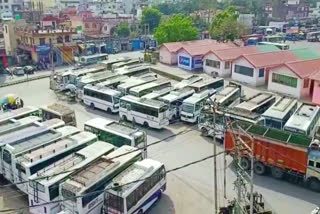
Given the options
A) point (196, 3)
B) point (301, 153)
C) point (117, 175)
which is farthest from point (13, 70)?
point (196, 3)

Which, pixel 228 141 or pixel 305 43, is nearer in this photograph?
pixel 228 141

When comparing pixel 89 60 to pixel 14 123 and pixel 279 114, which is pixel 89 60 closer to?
pixel 14 123

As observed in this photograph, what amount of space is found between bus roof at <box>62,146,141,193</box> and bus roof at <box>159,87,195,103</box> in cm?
735

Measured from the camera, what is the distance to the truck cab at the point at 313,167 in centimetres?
1368

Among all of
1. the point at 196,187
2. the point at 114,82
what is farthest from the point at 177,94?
the point at 196,187

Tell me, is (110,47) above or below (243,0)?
below

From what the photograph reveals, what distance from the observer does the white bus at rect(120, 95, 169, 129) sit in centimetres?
1989

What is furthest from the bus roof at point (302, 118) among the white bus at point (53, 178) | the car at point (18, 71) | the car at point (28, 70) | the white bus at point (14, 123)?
the car at point (18, 71)

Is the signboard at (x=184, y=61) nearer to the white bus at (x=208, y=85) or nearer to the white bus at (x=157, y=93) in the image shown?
the white bus at (x=208, y=85)

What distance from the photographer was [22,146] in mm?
14773

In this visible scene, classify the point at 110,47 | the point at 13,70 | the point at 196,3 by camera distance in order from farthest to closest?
1. the point at 196,3
2. the point at 110,47
3. the point at 13,70

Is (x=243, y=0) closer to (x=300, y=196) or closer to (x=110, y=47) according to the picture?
(x=110, y=47)

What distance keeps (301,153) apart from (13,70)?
30426 millimetres

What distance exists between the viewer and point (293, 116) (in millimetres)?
17844
